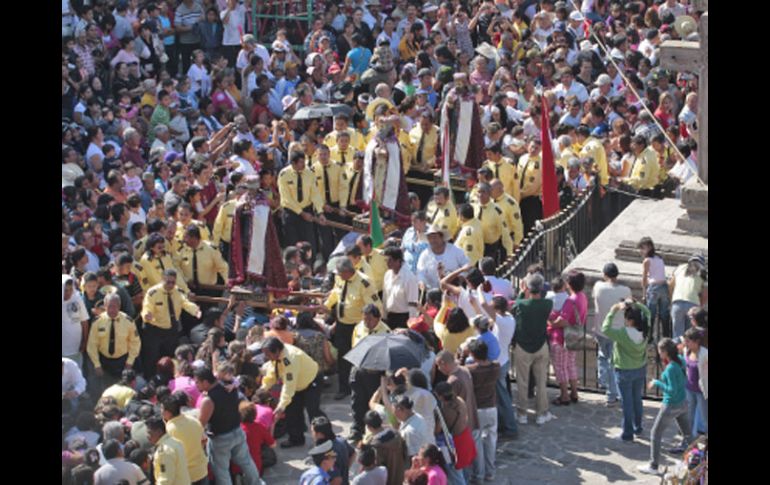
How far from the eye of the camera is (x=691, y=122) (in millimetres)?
23984

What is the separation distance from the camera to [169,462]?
13.7 meters

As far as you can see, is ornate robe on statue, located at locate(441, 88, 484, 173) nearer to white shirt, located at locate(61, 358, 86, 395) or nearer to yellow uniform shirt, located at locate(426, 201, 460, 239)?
yellow uniform shirt, located at locate(426, 201, 460, 239)

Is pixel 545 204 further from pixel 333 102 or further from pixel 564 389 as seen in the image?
pixel 333 102

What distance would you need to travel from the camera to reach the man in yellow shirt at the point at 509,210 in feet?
62.6

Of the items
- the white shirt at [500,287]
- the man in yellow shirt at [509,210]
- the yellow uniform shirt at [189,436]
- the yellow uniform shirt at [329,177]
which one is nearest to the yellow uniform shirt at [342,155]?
the yellow uniform shirt at [329,177]

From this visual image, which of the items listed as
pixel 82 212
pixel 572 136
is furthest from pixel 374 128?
pixel 82 212

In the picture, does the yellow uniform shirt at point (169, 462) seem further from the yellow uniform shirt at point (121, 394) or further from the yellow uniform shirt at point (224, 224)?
the yellow uniform shirt at point (224, 224)

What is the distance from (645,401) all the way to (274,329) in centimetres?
371

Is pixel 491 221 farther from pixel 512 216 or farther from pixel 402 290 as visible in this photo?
pixel 402 290

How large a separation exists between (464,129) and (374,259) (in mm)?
4213

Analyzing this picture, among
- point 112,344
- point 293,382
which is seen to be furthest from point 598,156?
point 112,344

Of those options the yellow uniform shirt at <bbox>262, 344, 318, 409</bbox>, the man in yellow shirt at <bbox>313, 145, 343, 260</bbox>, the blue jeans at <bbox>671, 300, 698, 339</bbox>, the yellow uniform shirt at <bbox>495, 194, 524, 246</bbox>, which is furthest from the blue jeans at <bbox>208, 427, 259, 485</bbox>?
the man in yellow shirt at <bbox>313, 145, 343, 260</bbox>

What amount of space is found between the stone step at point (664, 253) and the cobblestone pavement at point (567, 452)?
258cm

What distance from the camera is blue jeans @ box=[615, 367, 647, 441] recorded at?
15.7 m
